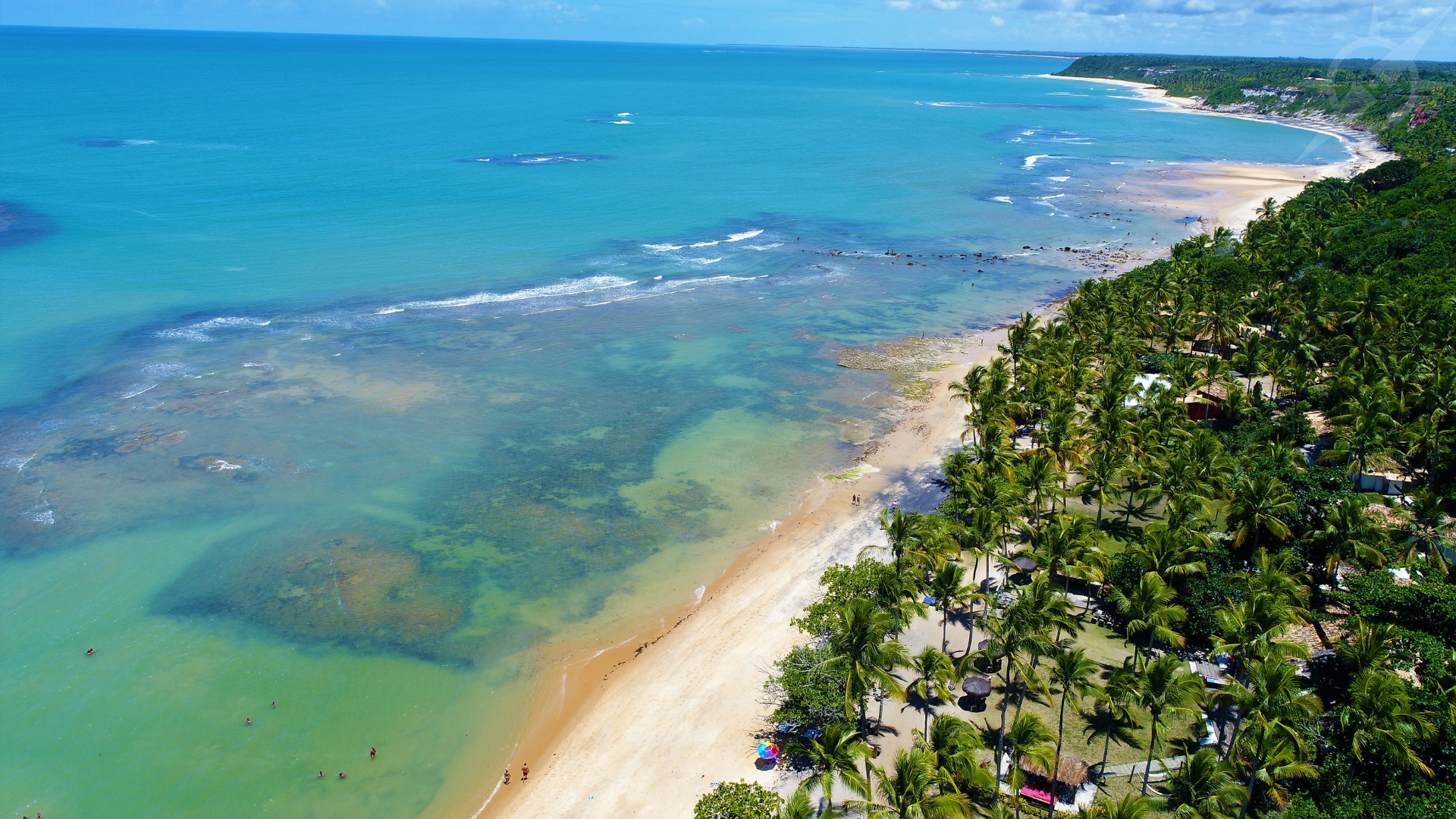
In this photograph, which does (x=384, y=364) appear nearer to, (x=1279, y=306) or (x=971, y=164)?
(x=1279, y=306)

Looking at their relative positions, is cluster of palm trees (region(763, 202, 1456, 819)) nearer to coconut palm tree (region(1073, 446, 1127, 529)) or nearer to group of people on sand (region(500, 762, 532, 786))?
coconut palm tree (region(1073, 446, 1127, 529))

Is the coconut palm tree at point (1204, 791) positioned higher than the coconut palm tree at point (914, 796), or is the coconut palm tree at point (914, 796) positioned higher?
the coconut palm tree at point (914, 796)

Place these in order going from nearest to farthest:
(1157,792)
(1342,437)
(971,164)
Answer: (1157,792) → (1342,437) → (971,164)

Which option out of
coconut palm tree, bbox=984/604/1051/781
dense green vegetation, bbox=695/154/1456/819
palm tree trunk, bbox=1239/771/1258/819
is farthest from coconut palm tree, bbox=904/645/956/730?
palm tree trunk, bbox=1239/771/1258/819

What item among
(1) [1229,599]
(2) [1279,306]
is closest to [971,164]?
(2) [1279,306]

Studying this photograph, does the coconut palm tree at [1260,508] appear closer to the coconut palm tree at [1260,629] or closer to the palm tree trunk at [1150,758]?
the coconut palm tree at [1260,629]

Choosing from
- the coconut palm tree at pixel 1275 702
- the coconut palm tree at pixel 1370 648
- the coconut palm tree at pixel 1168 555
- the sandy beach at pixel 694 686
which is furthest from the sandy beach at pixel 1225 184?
the coconut palm tree at pixel 1275 702

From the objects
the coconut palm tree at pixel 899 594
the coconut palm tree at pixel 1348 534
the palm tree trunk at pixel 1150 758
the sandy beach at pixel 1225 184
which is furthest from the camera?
the sandy beach at pixel 1225 184
